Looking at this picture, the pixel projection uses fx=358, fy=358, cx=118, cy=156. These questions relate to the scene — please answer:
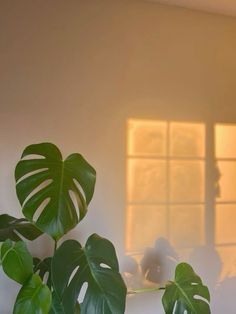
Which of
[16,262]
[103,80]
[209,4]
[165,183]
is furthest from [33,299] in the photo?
[209,4]

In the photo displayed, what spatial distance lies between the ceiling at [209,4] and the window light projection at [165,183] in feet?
2.18

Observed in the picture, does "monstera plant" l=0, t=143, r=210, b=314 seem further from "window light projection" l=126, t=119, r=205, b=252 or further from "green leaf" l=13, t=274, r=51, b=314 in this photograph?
"window light projection" l=126, t=119, r=205, b=252

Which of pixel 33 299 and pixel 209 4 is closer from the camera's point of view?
pixel 33 299

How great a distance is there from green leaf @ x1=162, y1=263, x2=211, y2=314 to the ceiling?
1.40 meters

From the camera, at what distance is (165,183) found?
6.44 feet

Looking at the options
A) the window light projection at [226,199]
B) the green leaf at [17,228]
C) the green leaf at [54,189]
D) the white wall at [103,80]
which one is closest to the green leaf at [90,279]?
the green leaf at [54,189]

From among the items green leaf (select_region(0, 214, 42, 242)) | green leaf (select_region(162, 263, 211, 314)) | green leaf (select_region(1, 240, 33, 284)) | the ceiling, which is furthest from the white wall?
green leaf (select_region(1, 240, 33, 284))

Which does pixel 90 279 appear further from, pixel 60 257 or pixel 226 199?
pixel 226 199

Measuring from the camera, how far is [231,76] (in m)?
2.11

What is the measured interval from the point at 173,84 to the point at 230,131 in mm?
447

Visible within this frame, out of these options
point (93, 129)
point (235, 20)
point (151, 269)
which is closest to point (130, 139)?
point (93, 129)

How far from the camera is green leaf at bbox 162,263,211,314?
1.45 metres

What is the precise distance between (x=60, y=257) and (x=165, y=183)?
87 cm

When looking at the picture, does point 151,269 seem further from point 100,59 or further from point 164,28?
point 164,28
